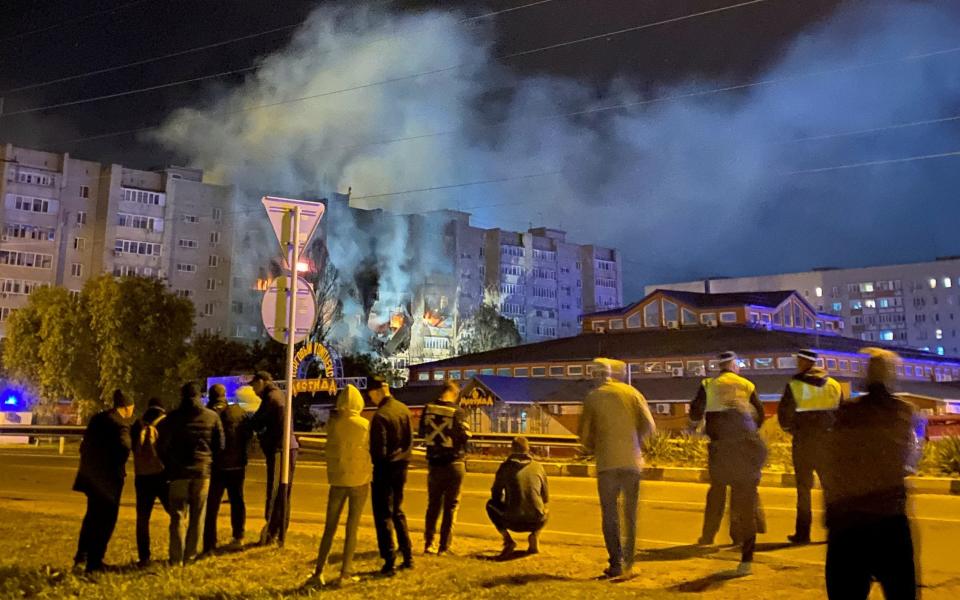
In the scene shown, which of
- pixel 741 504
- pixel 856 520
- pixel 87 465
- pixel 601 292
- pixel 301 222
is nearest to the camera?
pixel 856 520

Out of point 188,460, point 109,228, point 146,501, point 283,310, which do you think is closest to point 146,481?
point 146,501

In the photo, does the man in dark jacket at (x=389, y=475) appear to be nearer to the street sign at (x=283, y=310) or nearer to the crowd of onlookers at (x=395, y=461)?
the crowd of onlookers at (x=395, y=461)

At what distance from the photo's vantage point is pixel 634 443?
7160 mm

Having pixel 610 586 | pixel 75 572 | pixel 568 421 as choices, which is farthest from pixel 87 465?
pixel 568 421

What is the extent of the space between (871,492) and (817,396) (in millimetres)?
4425

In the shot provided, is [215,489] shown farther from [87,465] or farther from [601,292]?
[601,292]

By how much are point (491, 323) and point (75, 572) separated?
10733 centimetres

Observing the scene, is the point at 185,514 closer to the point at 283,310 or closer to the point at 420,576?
the point at 283,310

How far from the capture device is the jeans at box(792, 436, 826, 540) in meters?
8.48

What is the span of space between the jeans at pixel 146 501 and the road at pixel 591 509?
2.40 meters

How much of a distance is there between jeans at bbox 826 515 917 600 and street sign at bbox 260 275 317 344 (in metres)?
6.19

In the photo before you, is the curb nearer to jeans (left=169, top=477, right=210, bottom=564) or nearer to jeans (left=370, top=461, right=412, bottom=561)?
jeans (left=370, top=461, right=412, bottom=561)

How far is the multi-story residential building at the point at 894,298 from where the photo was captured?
395 feet

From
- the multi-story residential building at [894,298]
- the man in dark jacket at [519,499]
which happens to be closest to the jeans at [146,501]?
the man in dark jacket at [519,499]
